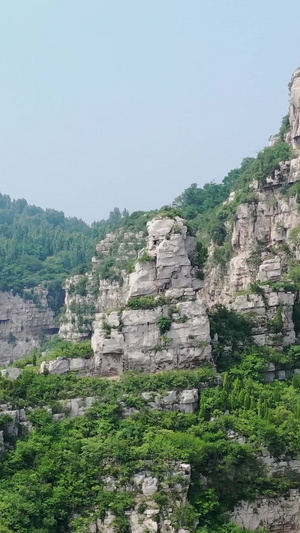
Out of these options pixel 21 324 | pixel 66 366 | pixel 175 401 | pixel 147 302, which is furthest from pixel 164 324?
pixel 21 324

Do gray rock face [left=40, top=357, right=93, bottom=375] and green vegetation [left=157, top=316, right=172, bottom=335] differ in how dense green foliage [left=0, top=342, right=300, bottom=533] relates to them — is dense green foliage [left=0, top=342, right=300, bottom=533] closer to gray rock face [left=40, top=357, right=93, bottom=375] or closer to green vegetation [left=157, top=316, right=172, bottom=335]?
gray rock face [left=40, top=357, right=93, bottom=375]

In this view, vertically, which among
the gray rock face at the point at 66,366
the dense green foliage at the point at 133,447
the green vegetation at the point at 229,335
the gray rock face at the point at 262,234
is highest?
the gray rock face at the point at 262,234

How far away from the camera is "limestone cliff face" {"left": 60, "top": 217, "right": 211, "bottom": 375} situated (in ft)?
107

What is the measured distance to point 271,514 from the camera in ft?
97.8

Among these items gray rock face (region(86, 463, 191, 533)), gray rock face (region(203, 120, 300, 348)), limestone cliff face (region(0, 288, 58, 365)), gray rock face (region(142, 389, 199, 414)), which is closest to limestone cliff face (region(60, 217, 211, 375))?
gray rock face (region(142, 389, 199, 414))

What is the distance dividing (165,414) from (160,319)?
123 inches

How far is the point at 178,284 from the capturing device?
33531 mm

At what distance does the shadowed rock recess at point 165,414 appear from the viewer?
28.0 metres

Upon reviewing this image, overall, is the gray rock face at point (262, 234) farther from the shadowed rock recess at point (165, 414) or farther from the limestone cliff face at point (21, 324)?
the limestone cliff face at point (21, 324)

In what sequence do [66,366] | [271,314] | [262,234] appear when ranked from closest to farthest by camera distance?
1. [66,366]
2. [271,314]
3. [262,234]

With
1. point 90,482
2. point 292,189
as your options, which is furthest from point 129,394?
point 292,189

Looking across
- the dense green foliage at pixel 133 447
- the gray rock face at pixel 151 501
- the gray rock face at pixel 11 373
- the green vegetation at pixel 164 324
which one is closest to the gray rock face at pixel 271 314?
the dense green foliage at pixel 133 447

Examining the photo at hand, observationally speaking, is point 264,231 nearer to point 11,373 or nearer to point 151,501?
point 11,373

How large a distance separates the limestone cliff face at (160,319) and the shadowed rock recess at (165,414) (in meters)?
0.04
